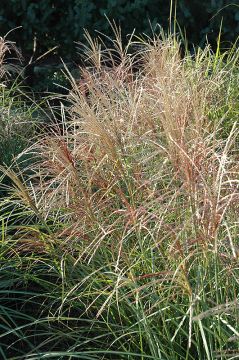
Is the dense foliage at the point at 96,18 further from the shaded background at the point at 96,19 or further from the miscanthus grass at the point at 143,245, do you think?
the miscanthus grass at the point at 143,245

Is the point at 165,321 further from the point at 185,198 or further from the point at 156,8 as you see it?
the point at 156,8

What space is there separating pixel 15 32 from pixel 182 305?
5.55 m

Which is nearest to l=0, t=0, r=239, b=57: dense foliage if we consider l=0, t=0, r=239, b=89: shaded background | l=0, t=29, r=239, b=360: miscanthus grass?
l=0, t=0, r=239, b=89: shaded background

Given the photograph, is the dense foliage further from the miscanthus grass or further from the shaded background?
the miscanthus grass

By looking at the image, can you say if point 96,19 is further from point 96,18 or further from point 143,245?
point 143,245

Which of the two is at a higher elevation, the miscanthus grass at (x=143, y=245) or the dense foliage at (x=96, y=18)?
the miscanthus grass at (x=143, y=245)

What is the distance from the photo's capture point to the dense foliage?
6930 mm

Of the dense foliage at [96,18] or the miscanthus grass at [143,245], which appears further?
the dense foliage at [96,18]

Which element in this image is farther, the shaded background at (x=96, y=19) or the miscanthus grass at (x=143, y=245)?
the shaded background at (x=96, y=19)

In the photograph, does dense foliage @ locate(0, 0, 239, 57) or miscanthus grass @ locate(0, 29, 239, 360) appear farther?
dense foliage @ locate(0, 0, 239, 57)

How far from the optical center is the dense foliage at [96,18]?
6930mm

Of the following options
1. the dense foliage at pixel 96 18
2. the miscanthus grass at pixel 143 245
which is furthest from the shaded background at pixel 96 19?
the miscanthus grass at pixel 143 245

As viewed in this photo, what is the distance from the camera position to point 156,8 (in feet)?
23.5

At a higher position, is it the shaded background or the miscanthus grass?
the miscanthus grass
